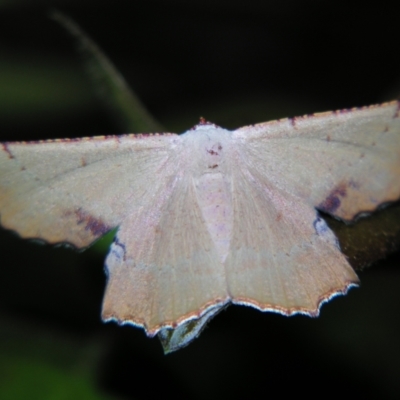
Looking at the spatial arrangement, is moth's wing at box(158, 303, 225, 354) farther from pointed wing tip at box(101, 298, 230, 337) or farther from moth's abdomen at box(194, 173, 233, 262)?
moth's abdomen at box(194, 173, 233, 262)

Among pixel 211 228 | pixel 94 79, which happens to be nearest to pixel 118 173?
pixel 211 228

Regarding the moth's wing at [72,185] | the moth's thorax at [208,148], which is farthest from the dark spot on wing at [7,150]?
the moth's thorax at [208,148]

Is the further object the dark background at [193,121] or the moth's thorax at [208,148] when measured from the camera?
the dark background at [193,121]

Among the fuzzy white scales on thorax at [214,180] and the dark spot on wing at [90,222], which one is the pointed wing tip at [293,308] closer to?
the fuzzy white scales on thorax at [214,180]

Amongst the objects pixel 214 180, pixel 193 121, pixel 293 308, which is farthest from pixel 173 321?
pixel 193 121

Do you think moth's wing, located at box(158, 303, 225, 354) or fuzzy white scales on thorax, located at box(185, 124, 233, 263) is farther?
fuzzy white scales on thorax, located at box(185, 124, 233, 263)

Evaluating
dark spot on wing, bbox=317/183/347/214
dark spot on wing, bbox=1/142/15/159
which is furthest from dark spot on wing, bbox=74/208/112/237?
dark spot on wing, bbox=317/183/347/214

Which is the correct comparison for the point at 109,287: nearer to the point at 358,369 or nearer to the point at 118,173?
the point at 118,173
